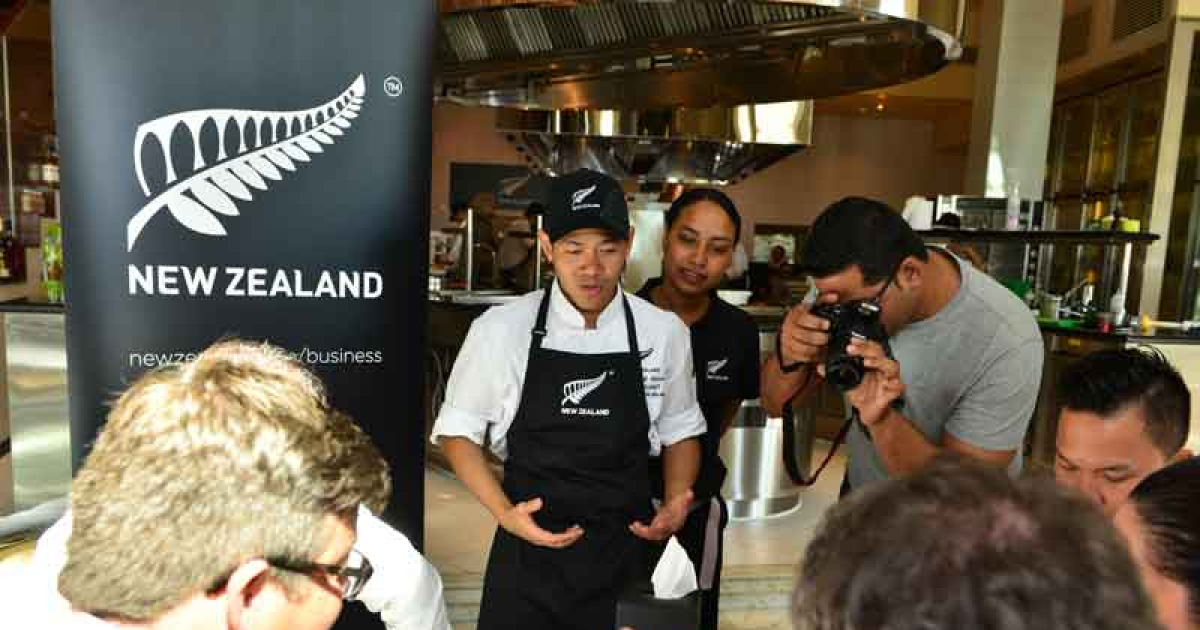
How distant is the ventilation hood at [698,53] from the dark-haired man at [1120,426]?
104cm

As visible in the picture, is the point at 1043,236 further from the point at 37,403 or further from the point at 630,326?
the point at 37,403

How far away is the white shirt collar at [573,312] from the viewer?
1.58 metres

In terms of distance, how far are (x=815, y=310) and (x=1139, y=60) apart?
6975mm

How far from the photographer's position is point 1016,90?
20.4ft

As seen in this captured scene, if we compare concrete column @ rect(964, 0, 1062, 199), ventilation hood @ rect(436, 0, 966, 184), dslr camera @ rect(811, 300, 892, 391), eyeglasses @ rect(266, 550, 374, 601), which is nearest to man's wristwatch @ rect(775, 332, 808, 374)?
dslr camera @ rect(811, 300, 892, 391)

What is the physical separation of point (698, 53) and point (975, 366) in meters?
1.79

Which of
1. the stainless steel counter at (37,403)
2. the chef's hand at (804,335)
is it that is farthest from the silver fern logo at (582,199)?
the stainless steel counter at (37,403)

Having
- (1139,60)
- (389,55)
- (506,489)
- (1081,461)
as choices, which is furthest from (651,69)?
(1139,60)

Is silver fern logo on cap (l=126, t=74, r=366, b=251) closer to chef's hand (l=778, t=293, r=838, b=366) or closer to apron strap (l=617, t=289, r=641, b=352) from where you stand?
apron strap (l=617, t=289, r=641, b=352)

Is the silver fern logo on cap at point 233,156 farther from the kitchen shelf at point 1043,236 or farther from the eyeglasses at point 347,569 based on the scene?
the kitchen shelf at point 1043,236

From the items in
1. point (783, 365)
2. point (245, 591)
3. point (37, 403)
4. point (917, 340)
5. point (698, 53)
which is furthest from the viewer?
point (37, 403)

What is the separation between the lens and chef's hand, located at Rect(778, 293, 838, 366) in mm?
1531

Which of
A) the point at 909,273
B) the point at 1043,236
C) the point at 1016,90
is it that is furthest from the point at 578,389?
the point at 1016,90

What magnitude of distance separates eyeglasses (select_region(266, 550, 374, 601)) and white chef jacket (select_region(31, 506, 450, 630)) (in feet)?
0.08
